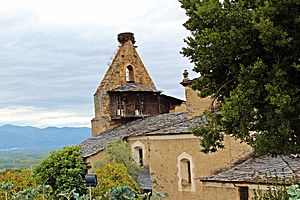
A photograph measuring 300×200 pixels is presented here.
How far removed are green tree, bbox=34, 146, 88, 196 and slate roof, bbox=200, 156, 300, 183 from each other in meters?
9.27

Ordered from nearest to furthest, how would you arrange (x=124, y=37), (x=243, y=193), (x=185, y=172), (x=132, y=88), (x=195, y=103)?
1. (x=243, y=193)
2. (x=185, y=172)
3. (x=195, y=103)
4. (x=132, y=88)
5. (x=124, y=37)

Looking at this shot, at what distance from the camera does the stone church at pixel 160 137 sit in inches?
732

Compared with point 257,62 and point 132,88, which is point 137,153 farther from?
point 257,62

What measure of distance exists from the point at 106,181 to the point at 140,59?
1771cm

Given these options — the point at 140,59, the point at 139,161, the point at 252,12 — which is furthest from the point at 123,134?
the point at 252,12

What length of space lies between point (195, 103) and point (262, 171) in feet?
27.1

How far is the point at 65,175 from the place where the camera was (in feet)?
75.8

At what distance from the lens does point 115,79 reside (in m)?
32.8

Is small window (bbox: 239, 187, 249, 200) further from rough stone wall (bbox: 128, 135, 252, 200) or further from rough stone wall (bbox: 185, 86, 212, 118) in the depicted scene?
rough stone wall (bbox: 185, 86, 212, 118)

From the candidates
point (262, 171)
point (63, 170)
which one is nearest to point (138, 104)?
point (63, 170)

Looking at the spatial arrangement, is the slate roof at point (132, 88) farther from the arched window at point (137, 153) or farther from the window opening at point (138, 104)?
the arched window at point (137, 153)

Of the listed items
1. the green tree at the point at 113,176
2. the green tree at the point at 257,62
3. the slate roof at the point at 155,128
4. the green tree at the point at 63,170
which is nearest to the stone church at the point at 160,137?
the slate roof at the point at 155,128

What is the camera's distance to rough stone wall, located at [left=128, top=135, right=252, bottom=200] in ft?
61.4

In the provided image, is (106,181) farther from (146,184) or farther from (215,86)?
(215,86)
